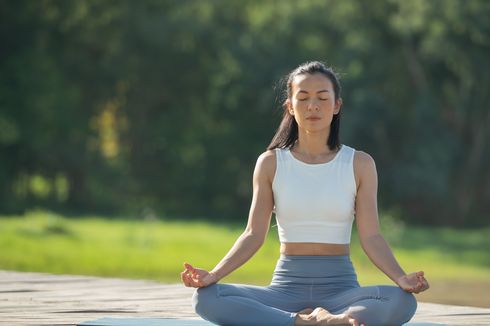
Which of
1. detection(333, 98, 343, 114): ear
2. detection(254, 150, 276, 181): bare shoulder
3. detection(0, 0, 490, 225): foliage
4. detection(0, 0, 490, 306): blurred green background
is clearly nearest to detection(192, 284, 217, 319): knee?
detection(254, 150, 276, 181): bare shoulder

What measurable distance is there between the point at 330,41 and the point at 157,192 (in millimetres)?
5994

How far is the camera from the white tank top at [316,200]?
5.68 metres

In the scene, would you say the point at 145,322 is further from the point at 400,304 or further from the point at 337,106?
the point at 337,106

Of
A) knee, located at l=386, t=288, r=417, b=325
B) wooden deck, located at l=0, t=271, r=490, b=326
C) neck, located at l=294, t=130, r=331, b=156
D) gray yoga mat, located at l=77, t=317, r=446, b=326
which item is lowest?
wooden deck, located at l=0, t=271, r=490, b=326

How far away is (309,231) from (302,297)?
30 centimetres

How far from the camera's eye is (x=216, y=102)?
32562 millimetres

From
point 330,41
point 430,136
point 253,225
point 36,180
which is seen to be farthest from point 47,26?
point 253,225

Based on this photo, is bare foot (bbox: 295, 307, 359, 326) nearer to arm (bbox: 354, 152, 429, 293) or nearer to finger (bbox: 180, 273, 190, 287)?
arm (bbox: 354, 152, 429, 293)

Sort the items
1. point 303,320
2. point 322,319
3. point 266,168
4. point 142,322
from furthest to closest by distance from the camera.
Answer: point 142,322 → point 266,168 → point 303,320 → point 322,319

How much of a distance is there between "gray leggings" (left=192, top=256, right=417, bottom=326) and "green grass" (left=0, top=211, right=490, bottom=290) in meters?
10.5

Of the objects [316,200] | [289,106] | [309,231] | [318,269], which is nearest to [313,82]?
[289,106]

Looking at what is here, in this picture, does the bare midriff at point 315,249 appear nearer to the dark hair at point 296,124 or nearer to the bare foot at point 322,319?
the bare foot at point 322,319

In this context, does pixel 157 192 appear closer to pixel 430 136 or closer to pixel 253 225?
pixel 430 136

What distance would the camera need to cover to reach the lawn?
16.9m
